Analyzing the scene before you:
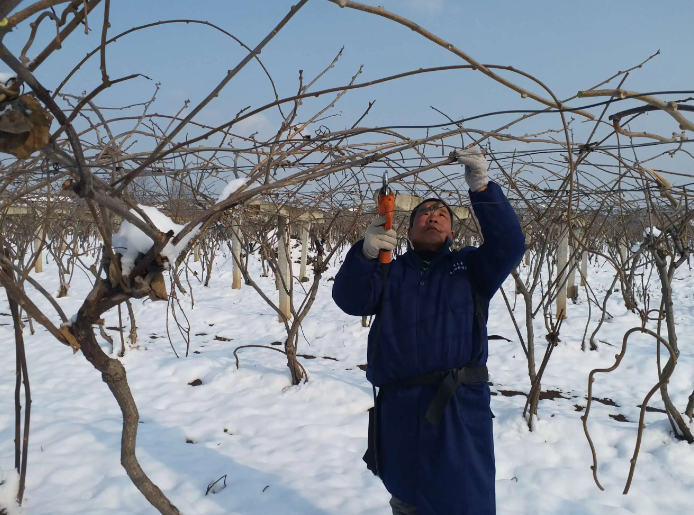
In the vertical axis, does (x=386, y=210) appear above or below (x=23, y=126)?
below

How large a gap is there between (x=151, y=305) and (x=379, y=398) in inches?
264

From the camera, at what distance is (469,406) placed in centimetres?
158

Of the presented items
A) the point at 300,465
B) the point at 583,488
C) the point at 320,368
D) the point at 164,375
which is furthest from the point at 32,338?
the point at 583,488

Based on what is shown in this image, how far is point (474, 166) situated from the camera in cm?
148

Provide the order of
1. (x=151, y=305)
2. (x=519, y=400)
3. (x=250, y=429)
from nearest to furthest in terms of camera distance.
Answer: (x=250, y=429), (x=519, y=400), (x=151, y=305)

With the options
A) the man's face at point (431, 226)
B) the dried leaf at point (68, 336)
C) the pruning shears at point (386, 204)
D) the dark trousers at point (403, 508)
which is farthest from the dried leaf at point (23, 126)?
the dark trousers at point (403, 508)

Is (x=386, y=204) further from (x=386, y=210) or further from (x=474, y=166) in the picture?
(x=474, y=166)

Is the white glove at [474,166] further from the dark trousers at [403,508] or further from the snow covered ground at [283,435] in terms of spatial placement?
the snow covered ground at [283,435]

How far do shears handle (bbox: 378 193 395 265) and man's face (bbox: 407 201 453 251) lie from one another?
0.54ft

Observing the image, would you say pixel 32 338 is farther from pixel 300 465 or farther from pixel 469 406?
pixel 469 406

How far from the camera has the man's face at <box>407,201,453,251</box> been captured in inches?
67.0

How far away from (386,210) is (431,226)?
0.25 meters

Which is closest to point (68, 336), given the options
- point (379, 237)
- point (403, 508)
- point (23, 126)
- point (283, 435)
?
point (23, 126)

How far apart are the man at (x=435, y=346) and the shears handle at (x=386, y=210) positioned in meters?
0.02
